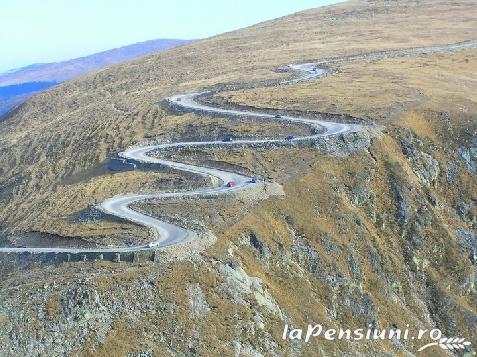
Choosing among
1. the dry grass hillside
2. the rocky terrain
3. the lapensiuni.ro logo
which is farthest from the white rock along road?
the lapensiuni.ro logo

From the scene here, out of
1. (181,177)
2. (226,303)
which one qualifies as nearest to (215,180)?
(181,177)

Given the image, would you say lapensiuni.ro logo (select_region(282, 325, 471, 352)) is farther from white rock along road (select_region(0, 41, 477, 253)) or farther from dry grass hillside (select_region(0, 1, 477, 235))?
dry grass hillside (select_region(0, 1, 477, 235))

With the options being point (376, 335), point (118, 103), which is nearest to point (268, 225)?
point (376, 335)

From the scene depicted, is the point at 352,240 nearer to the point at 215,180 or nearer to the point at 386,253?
the point at 386,253

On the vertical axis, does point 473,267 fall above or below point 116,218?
below

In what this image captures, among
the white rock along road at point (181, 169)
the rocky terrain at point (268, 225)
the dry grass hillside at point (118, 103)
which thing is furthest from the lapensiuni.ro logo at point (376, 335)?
the dry grass hillside at point (118, 103)

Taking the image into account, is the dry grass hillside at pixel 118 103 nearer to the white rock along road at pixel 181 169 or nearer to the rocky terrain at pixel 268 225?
the rocky terrain at pixel 268 225
